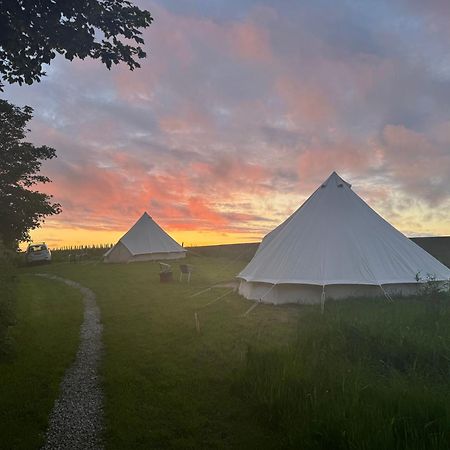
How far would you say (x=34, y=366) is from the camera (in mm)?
10992

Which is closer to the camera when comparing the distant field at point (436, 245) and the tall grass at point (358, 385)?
the tall grass at point (358, 385)

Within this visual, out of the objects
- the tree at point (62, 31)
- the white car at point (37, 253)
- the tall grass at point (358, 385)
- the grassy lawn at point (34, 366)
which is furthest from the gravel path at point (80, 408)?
the white car at point (37, 253)

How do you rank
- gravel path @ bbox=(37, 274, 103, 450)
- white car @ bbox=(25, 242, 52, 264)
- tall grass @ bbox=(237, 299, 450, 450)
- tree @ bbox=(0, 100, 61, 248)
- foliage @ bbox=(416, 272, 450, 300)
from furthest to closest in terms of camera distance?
white car @ bbox=(25, 242, 52, 264), tree @ bbox=(0, 100, 61, 248), foliage @ bbox=(416, 272, 450, 300), gravel path @ bbox=(37, 274, 103, 450), tall grass @ bbox=(237, 299, 450, 450)

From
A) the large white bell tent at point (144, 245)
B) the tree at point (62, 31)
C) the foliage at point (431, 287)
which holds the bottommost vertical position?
the foliage at point (431, 287)

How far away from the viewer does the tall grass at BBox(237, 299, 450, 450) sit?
6.21 metres

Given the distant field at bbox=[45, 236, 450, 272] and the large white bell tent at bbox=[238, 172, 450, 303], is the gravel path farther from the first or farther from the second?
the distant field at bbox=[45, 236, 450, 272]

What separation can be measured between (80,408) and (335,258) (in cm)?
1222

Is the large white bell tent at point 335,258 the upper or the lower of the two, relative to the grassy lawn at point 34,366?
upper

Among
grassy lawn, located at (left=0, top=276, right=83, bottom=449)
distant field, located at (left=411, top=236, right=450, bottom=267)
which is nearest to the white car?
grassy lawn, located at (left=0, top=276, right=83, bottom=449)

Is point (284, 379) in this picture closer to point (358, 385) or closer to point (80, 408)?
point (358, 385)

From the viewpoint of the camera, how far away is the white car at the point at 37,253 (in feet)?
144

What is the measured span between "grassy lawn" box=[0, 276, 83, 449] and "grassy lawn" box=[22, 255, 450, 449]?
3.69 feet

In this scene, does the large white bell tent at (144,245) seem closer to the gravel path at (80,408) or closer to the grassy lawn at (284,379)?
the grassy lawn at (284,379)

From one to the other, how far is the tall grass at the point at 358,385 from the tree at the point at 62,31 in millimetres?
7807
